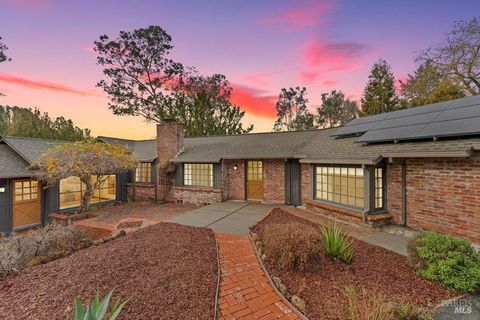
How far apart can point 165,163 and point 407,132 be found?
11601 mm

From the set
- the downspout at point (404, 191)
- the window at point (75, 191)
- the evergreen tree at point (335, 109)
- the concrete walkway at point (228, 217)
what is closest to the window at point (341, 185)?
the downspout at point (404, 191)

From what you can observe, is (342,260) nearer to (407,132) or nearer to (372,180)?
(372,180)

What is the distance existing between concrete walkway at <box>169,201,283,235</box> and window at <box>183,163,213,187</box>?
198cm

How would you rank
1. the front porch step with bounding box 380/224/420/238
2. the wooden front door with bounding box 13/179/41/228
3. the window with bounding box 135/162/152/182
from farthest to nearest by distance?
1. the window with bounding box 135/162/152/182
2. the wooden front door with bounding box 13/179/41/228
3. the front porch step with bounding box 380/224/420/238

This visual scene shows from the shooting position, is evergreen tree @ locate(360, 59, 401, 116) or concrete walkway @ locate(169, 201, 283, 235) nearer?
concrete walkway @ locate(169, 201, 283, 235)

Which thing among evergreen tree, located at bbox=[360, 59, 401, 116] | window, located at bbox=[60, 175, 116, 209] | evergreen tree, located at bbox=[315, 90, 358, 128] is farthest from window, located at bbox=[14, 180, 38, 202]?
evergreen tree, located at bbox=[315, 90, 358, 128]

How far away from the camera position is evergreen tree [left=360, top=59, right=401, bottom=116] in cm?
2350

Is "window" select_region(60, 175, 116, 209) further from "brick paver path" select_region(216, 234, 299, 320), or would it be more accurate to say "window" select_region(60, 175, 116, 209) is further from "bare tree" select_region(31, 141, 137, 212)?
"brick paver path" select_region(216, 234, 299, 320)

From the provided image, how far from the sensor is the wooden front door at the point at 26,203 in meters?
9.70

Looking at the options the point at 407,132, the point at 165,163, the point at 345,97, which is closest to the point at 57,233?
the point at 165,163

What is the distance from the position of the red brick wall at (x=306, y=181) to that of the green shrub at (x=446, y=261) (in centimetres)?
517

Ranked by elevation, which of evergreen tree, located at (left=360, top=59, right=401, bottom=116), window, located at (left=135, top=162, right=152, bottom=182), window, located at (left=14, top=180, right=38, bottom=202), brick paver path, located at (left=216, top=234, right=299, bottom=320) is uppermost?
evergreen tree, located at (left=360, top=59, right=401, bottom=116)

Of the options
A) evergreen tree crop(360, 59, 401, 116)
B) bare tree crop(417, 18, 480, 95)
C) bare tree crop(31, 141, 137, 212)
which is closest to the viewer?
bare tree crop(31, 141, 137, 212)

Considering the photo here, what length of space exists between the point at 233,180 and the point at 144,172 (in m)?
6.36
